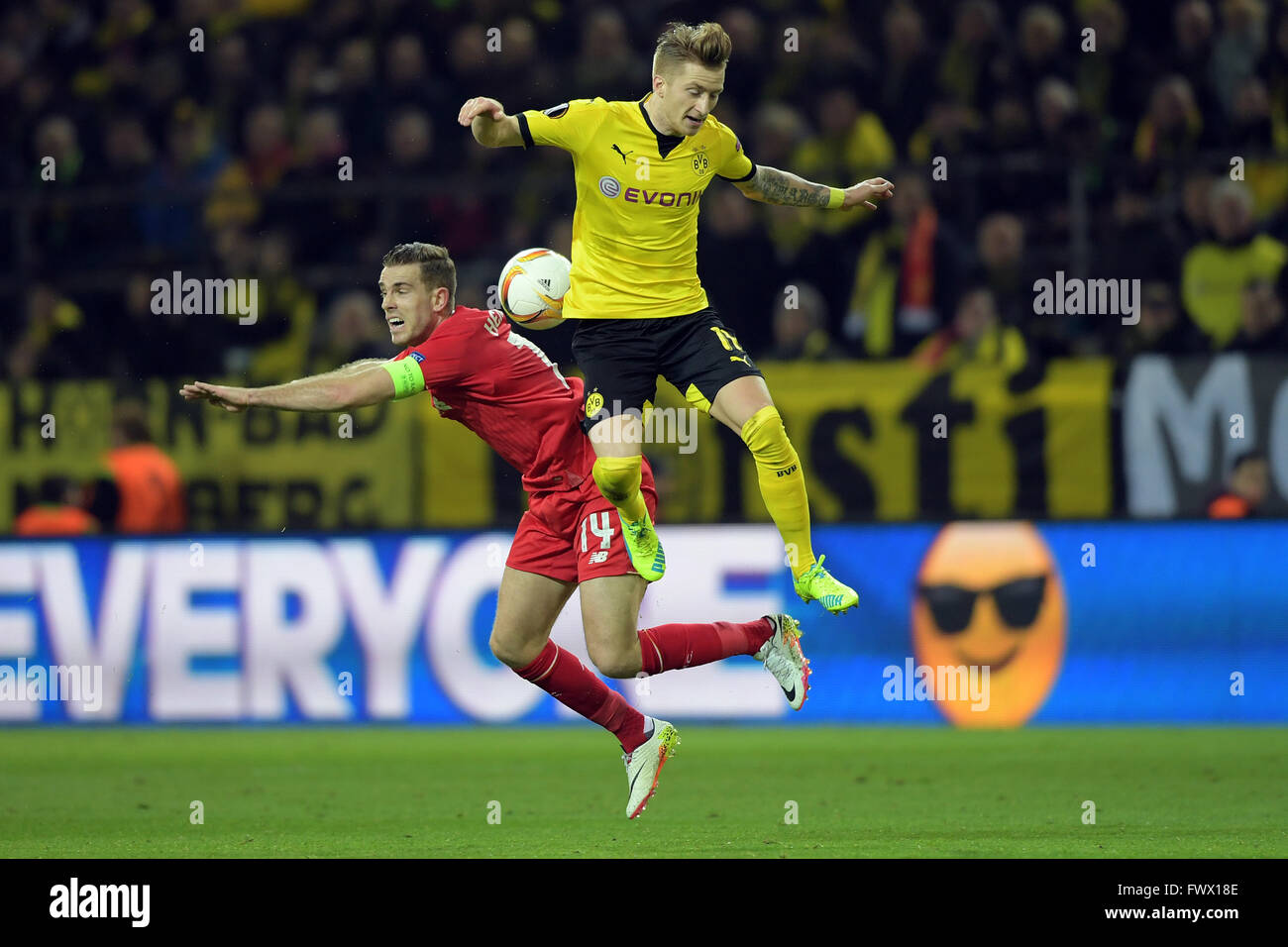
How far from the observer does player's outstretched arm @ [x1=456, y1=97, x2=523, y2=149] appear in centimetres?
697

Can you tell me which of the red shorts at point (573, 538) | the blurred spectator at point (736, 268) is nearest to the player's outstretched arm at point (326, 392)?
the red shorts at point (573, 538)

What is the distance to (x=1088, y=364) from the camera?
12258 mm

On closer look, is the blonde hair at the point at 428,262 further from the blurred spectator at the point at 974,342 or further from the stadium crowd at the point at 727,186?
the blurred spectator at the point at 974,342

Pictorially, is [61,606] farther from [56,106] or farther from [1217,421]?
[1217,421]

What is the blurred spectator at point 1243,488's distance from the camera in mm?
12086

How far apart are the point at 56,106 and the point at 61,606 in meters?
5.11

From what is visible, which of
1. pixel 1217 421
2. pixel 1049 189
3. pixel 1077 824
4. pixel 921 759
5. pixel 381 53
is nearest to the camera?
pixel 1077 824

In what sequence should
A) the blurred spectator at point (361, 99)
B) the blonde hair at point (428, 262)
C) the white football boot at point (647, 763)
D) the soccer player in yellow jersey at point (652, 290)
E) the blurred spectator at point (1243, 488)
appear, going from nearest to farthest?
the soccer player in yellow jersey at point (652, 290), the blonde hair at point (428, 262), the white football boot at point (647, 763), the blurred spectator at point (1243, 488), the blurred spectator at point (361, 99)

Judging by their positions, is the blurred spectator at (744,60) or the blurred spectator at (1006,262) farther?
the blurred spectator at (744,60)

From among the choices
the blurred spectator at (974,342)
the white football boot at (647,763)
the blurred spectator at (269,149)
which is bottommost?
the white football boot at (647,763)

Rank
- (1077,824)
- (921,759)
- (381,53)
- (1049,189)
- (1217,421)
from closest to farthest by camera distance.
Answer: (1077,824), (921,759), (1217,421), (1049,189), (381,53)

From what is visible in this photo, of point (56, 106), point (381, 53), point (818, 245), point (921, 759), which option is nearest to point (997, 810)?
point (921, 759)

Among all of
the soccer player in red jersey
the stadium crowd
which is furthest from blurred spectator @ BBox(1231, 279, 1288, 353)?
the soccer player in red jersey

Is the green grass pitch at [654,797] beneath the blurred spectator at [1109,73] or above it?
beneath
